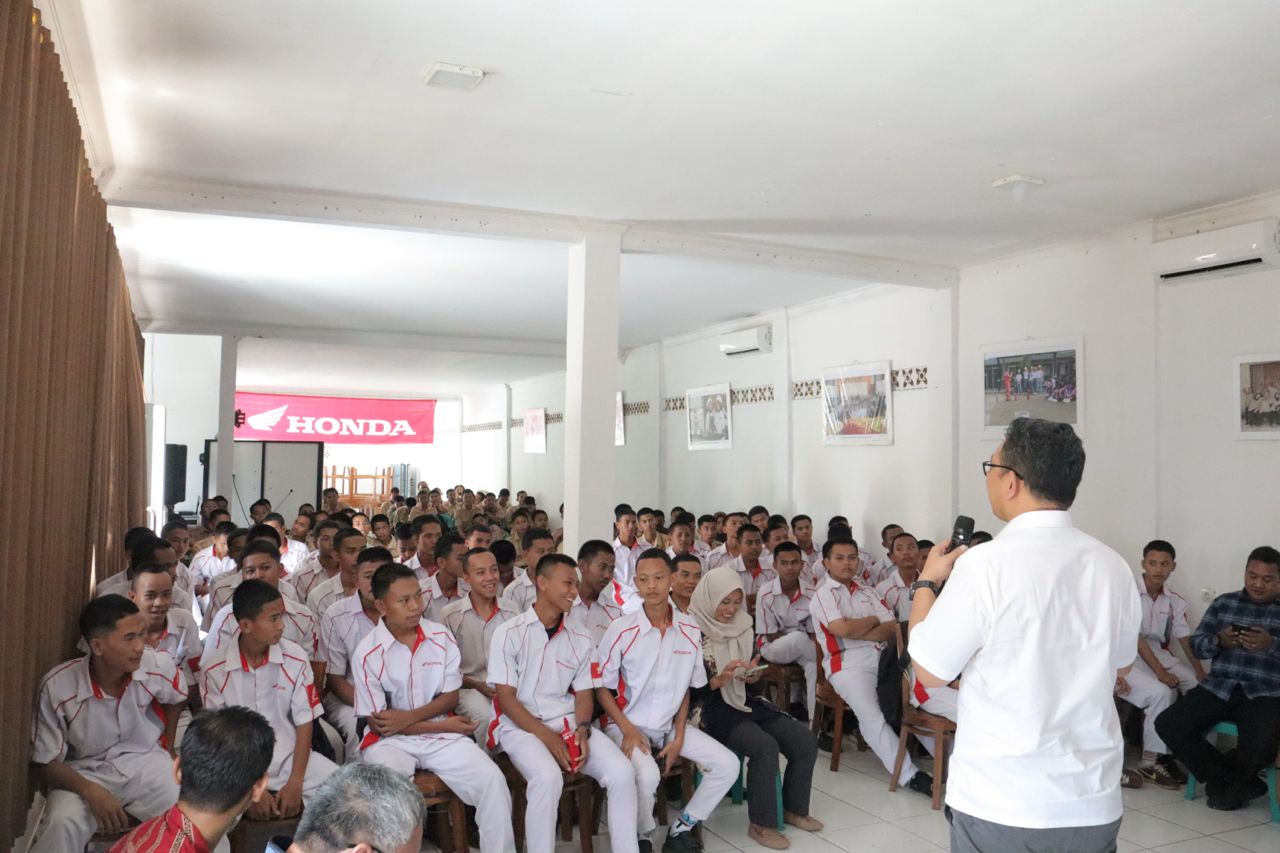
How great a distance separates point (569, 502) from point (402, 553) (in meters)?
1.76

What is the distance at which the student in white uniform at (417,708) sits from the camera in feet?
11.7

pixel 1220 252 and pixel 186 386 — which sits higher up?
pixel 1220 252

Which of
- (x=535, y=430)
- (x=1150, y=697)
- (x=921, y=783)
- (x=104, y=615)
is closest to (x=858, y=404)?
(x=1150, y=697)

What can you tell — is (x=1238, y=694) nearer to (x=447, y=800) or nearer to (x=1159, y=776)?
(x=1159, y=776)

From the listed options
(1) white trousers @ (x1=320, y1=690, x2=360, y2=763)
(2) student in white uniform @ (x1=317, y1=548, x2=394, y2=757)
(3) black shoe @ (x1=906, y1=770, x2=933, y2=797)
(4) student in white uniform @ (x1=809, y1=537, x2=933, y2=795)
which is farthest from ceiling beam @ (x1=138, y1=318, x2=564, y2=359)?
(3) black shoe @ (x1=906, y1=770, x2=933, y2=797)

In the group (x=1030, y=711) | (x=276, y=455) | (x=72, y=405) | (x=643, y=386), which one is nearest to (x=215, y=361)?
(x=276, y=455)

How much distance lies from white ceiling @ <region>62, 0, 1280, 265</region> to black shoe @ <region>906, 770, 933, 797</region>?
306 centimetres

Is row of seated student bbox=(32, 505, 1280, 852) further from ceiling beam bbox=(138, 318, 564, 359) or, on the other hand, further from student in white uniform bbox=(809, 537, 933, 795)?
ceiling beam bbox=(138, 318, 564, 359)

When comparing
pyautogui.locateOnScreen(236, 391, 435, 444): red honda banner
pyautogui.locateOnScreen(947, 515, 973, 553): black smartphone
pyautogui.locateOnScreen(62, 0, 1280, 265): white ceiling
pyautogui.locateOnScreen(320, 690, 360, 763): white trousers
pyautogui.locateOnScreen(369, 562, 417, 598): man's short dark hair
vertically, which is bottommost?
pyautogui.locateOnScreen(320, 690, 360, 763): white trousers

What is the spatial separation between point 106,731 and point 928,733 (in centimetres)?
357

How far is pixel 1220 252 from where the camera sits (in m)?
5.48

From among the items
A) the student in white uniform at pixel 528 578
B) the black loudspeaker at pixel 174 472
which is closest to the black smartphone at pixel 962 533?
the student in white uniform at pixel 528 578

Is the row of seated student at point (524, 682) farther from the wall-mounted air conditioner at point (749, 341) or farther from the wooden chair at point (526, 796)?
the wall-mounted air conditioner at point (749, 341)

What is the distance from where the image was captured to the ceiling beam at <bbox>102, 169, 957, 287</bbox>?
531 cm
